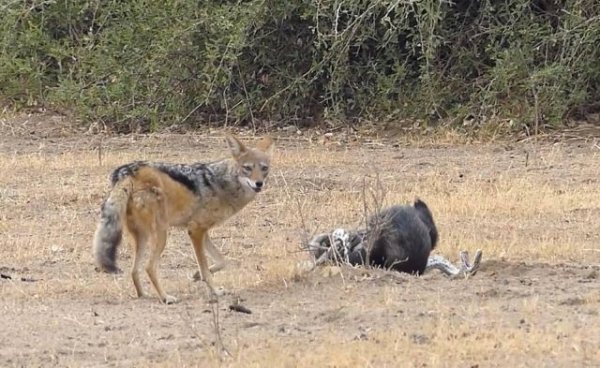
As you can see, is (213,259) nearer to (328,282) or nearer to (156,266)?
(156,266)

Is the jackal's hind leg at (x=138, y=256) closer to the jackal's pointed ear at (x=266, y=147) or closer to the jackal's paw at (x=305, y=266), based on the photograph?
the jackal's paw at (x=305, y=266)

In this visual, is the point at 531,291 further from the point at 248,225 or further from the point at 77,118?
the point at 77,118

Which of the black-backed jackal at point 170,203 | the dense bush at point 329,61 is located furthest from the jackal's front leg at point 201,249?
the dense bush at point 329,61

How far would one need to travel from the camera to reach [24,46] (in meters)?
20.3

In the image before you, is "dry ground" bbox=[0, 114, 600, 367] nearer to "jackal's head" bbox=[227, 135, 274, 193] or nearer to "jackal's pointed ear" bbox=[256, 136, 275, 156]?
"jackal's head" bbox=[227, 135, 274, 193]

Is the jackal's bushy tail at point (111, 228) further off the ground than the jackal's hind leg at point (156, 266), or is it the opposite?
the jackal's bushy tail at point (111, 228)

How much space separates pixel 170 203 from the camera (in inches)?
337

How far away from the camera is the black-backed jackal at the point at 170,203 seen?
8266 mm

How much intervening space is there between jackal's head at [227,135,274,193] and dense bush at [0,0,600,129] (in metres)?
7.61

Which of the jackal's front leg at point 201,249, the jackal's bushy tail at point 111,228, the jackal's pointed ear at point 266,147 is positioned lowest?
the jackal's front leg at point 201,249

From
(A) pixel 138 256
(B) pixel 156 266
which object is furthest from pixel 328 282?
(A) pixel 138 256

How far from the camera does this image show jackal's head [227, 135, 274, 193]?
902 centimetres

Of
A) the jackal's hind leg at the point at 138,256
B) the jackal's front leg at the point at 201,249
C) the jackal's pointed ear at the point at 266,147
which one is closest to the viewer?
the jackal's hind leg at the point at 138,256

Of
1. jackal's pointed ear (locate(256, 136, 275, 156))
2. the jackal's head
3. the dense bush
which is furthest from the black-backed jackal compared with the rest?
the dense bush
